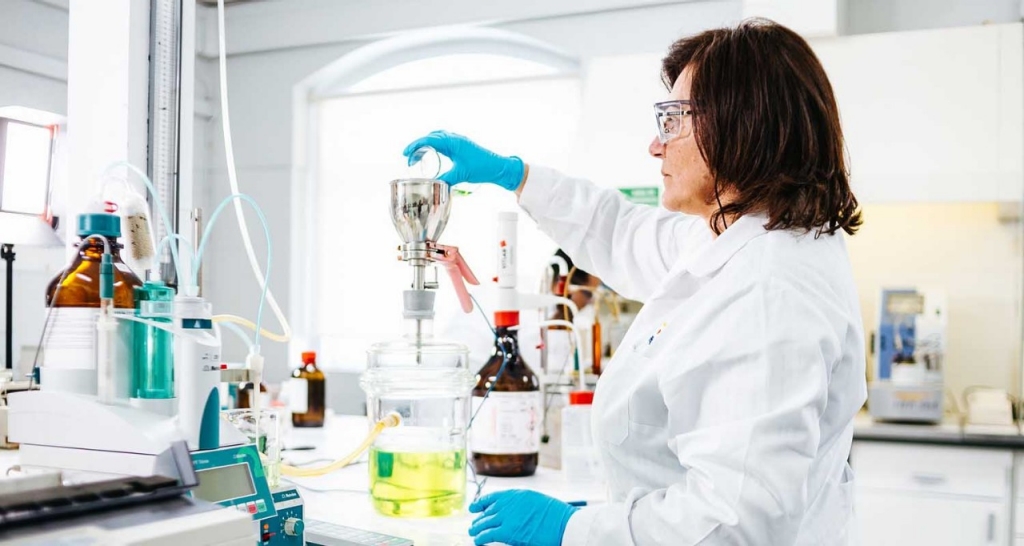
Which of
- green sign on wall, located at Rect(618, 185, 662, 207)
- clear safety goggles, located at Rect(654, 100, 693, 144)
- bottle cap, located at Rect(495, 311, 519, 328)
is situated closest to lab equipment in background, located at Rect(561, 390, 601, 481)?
bottle cap, located at Rect(495, 311, 519, 328)

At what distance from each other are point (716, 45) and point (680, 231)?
0.54 metres

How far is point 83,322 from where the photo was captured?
99 cm

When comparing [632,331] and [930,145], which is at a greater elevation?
[930,145]

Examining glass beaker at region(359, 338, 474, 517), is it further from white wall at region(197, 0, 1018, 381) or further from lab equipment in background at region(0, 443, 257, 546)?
white wall at region(197, 0, 1018, 381)

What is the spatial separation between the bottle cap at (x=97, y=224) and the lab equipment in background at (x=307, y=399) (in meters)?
1.23

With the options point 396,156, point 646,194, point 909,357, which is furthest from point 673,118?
point 396,156

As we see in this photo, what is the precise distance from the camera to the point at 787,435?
88 cm

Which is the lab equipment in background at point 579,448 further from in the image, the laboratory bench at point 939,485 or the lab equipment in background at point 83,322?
the laboratory bench at point 939,485

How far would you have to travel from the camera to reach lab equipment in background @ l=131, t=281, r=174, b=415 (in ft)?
3.16

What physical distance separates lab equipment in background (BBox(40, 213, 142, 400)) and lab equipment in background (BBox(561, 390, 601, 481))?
813mm

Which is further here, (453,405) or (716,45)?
(453,405)

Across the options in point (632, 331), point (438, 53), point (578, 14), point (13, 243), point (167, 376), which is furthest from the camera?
point (438, 53)

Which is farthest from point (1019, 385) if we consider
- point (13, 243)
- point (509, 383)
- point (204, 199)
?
point (204, 199)

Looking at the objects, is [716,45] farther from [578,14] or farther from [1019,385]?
[578,14]
